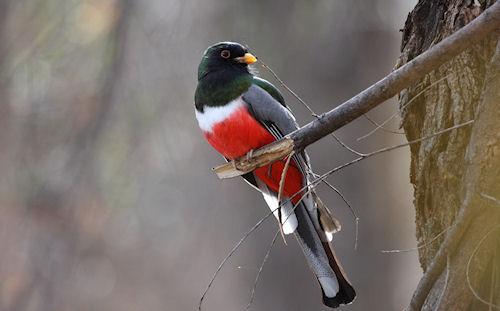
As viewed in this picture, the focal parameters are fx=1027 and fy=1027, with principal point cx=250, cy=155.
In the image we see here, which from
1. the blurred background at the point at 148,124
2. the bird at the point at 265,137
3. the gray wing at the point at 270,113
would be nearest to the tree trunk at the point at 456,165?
the bird at the point at 265,137

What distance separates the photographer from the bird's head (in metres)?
4.88

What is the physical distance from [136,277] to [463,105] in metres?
5.67

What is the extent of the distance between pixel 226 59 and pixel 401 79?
1.72 metres

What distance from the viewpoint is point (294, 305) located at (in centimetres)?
735

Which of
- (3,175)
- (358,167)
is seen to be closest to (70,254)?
(3,175)

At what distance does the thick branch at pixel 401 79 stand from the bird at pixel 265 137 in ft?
2.38

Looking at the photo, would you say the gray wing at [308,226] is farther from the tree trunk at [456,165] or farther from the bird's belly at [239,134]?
the tree trunk at [456,165]

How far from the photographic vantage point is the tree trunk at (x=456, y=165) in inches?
136

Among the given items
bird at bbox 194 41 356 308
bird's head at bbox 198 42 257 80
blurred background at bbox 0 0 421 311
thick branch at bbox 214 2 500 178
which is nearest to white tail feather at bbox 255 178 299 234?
bird at bbox 194 41 356 308

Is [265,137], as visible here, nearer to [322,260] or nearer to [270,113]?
[270,113]

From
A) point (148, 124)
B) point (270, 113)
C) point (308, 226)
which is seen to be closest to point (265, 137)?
point (270, 113)

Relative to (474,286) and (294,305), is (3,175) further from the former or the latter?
(474,286)

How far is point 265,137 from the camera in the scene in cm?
452

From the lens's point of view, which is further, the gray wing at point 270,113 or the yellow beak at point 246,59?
the yellow beak at point 246,59
